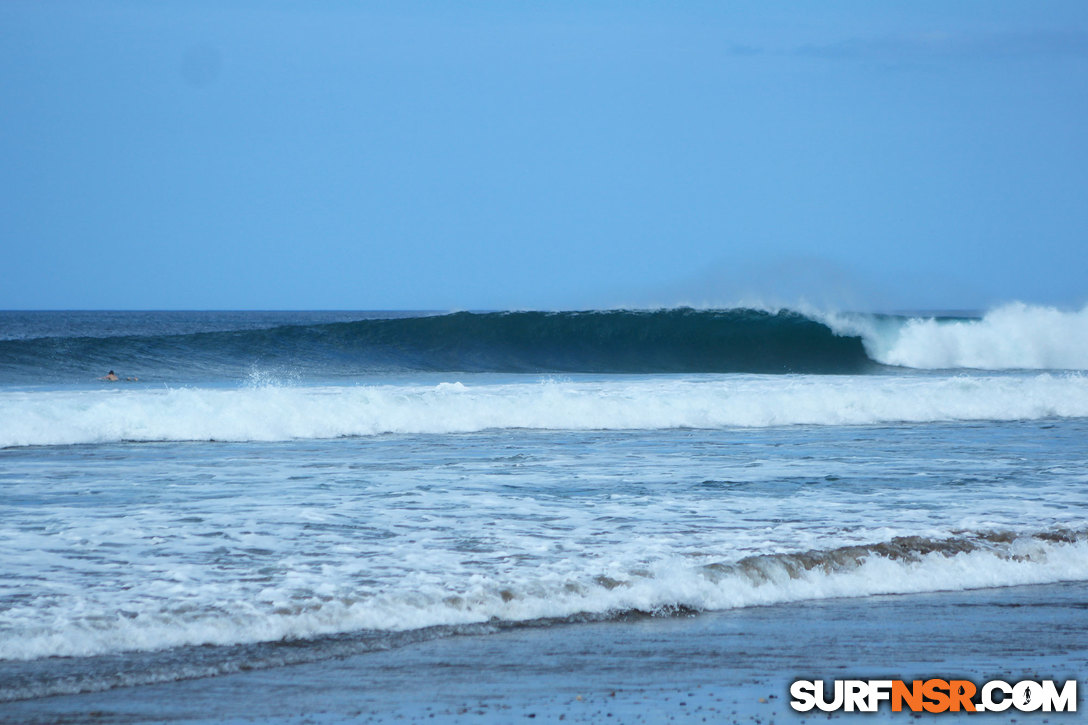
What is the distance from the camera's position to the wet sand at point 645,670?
2.72 meters

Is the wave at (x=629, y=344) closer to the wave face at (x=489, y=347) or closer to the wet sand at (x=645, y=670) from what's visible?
the wave face at (x=489, y=347)

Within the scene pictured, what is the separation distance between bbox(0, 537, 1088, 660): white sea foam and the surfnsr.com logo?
974 millimetres

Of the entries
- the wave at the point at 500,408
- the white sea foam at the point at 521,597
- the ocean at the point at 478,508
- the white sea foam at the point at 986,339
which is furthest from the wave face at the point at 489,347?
the white sea foam at the point at 521,597

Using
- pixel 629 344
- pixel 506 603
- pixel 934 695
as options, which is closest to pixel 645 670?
pixel 506 603

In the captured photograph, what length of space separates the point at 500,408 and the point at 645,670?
8.48m

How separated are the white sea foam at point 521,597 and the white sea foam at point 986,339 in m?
18.1

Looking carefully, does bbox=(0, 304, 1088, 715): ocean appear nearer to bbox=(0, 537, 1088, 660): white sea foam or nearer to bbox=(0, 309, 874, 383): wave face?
bbox=(0, 537, 1088, 660): white sea foam

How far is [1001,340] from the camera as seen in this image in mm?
22422

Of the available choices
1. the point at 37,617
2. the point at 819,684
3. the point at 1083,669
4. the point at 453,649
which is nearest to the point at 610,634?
the point at 453,649

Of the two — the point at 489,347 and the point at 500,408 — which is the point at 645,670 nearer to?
the point at 500,408

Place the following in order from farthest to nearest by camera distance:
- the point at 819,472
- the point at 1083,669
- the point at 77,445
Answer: the point at 77,445 → the point at 819,472 → the point at 1083,669

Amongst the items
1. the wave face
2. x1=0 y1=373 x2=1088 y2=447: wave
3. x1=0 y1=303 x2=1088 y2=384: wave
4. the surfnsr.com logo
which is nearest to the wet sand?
the surfnsr.com logo

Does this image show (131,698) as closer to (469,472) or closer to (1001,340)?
(469,472)

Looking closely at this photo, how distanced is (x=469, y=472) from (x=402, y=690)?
14.2 ft
